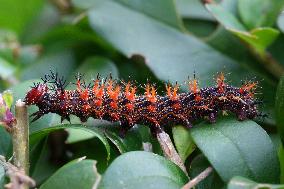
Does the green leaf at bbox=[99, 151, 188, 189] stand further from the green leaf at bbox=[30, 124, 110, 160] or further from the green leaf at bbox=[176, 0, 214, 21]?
the green leaf at bbox=[176, 0, 214, 21]

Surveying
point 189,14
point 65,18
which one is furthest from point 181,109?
point 65,18

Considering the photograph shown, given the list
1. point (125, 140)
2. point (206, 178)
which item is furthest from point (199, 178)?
point (125, 140)

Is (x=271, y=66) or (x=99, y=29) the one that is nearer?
(x=271, y=66)

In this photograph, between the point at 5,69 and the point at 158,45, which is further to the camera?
the point at 5,69

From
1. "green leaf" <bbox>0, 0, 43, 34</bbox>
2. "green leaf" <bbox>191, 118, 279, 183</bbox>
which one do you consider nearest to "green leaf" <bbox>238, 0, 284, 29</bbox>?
"green leaf" <bbox>191, 118, 279, 183</bbox>

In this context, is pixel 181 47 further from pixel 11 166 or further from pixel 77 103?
pixel 11 166

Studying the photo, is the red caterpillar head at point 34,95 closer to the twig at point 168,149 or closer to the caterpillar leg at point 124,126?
the caterpillar leg at point 124,126

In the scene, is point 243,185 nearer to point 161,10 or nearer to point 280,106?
point 280,106
